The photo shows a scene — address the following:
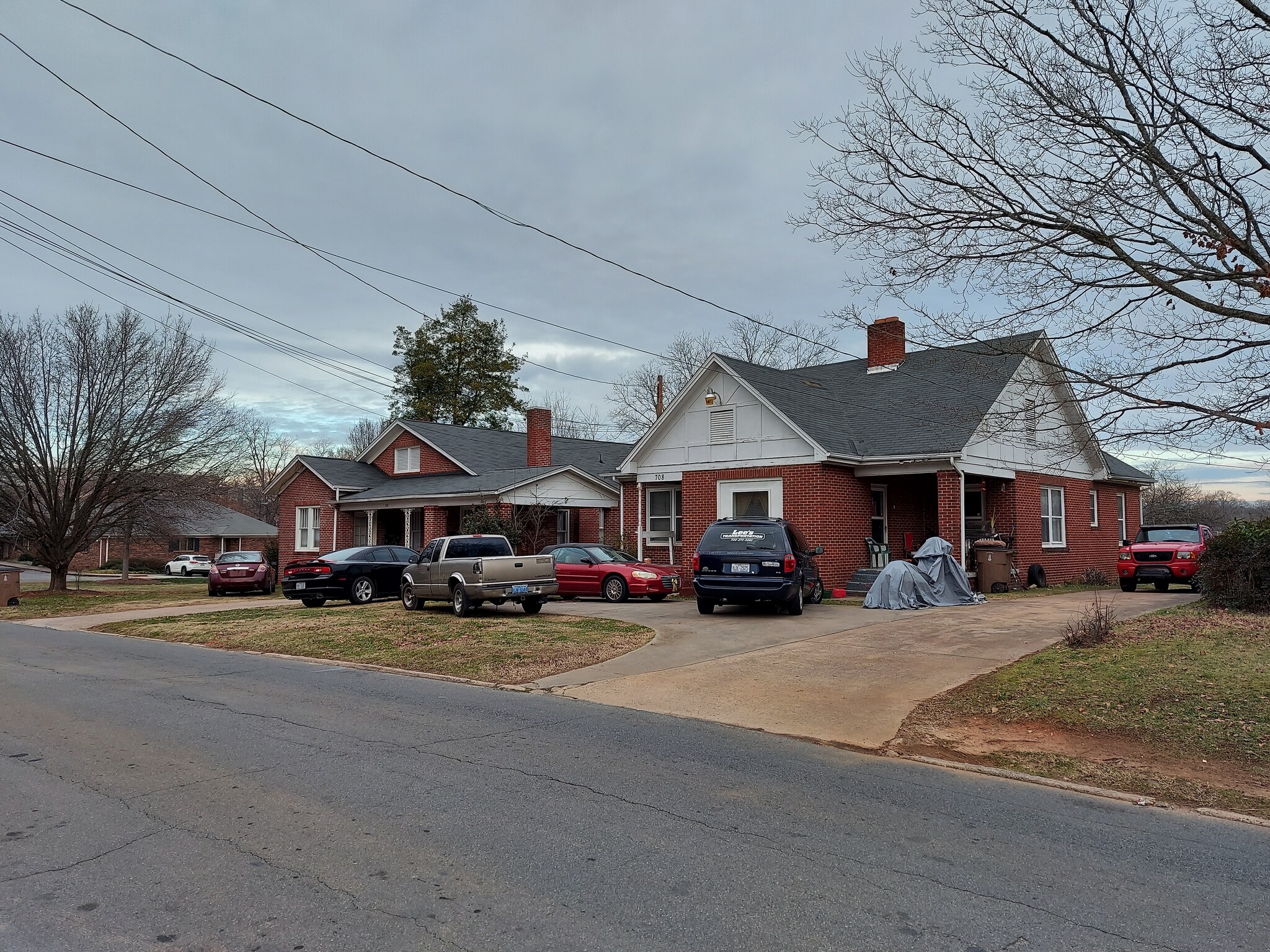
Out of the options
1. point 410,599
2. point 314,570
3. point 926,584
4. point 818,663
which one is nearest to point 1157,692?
point 818,663

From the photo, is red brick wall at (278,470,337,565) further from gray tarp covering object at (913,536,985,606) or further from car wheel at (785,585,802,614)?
gray tarp covering object at (913,536,985,606)

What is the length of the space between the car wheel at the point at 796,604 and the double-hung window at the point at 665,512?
872 cm

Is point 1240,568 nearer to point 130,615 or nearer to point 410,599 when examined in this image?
point 410,599

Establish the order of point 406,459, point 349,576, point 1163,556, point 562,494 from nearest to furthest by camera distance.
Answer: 1. point 1163,556
2. point 349,576
3. point 562,494
4. point 406,459

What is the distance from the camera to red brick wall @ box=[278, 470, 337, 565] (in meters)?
34.9

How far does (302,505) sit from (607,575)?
64.8 feet

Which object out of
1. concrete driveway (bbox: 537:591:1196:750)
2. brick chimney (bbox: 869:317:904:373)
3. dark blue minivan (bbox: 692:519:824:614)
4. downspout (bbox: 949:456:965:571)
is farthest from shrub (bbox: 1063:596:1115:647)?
brick chimney (bbox: 869:317:904:373)

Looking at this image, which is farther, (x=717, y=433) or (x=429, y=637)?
(x=717, y=433)

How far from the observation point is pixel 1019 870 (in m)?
4.77

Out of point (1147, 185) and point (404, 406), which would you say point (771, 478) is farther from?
point (404, 406)

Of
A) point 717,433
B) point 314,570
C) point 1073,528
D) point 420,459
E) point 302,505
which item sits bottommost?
point 314,570

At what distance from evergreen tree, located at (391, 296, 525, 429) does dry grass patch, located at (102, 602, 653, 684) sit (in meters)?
35.0

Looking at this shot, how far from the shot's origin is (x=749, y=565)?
Answer: 16.1 m

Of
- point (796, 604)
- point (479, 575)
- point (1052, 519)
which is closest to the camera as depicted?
point (796, 604)
